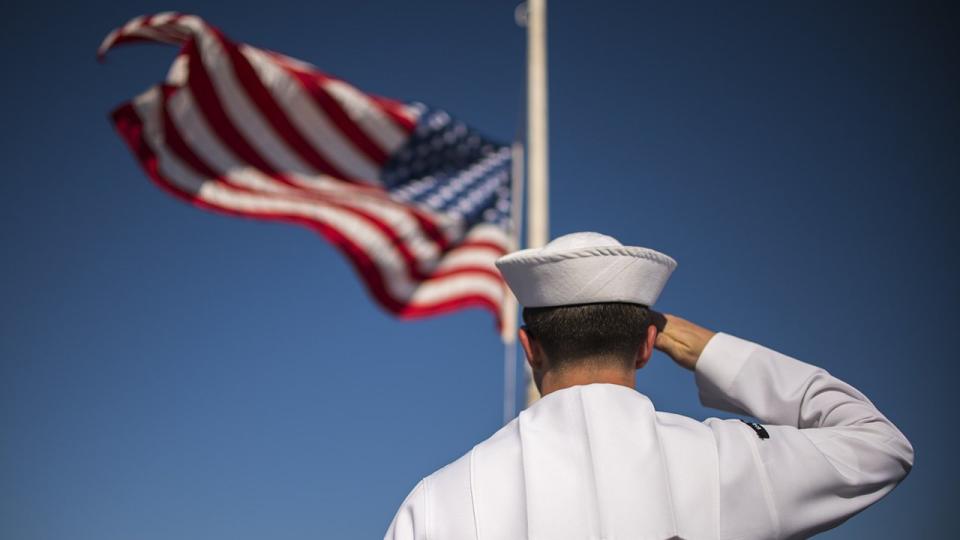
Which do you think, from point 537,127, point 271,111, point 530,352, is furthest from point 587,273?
point 271,111

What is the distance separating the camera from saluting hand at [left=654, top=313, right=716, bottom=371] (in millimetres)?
2289

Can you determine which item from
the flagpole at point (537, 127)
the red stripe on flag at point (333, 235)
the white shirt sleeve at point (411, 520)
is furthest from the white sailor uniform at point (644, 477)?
the red stripe on flag at point (333, 235)

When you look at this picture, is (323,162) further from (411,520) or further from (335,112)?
(411,520)

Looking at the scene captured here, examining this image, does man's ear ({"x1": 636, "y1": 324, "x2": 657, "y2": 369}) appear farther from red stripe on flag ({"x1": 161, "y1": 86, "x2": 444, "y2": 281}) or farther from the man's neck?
red stripe on flag ({"x1": 161, "y1": 86, "x2": 444, "y2": 281})

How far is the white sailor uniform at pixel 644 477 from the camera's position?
1862mm

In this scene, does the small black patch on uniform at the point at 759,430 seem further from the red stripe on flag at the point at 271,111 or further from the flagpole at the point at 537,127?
the red stripe on flag at the point at 271,111

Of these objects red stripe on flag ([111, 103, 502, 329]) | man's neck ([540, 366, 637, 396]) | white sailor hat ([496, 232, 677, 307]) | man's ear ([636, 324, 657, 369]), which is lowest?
man's neck ([540, 366, 637, 396])

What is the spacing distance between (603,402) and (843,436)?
54 centimetres

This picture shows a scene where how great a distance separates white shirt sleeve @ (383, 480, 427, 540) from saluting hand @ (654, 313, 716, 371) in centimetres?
75

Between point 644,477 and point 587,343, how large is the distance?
0.33m

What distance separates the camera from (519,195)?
30.6 feet

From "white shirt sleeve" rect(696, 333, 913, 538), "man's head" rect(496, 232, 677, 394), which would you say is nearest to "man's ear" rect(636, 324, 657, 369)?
"man's head" rect(496, 232, 677, 394)

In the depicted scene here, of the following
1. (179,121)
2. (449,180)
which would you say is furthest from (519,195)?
(179,121)

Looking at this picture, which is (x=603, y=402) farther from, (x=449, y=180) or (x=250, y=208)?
(x=449, y=180)
